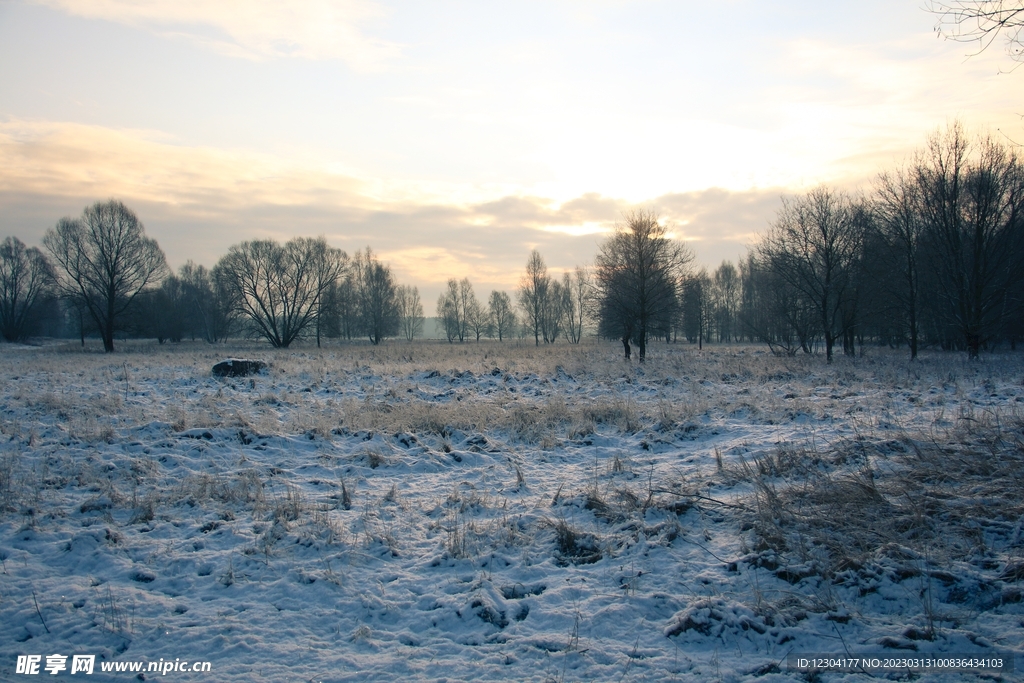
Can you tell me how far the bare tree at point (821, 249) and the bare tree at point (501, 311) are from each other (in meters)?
72.2

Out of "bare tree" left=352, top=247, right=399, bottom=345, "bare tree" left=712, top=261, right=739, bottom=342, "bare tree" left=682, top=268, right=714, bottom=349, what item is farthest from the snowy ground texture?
"bare tree" left=712, top=261, right=739, bottom=342

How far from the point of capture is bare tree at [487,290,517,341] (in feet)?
325

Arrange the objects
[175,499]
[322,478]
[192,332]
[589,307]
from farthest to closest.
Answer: [192,332], [589,307], [322,478], [175,499]

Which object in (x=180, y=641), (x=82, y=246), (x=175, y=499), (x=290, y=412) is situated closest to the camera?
(x=180, y=641)

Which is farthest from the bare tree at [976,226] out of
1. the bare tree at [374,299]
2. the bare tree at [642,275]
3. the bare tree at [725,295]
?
the bare tree at [725,295]

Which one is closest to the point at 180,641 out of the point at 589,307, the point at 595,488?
the point at 595,488

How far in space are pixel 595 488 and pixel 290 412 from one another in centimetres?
843

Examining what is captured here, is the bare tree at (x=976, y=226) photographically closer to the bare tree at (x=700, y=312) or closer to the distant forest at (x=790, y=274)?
the distant forest at (x=790, y=274)

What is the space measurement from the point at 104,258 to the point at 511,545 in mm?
50044

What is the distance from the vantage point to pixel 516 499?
684 centimetres

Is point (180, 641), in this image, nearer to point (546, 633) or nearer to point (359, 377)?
point (546, 633)

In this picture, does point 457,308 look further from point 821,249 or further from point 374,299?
point 821,249

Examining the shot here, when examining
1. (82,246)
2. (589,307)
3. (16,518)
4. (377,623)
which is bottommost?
(377,623)

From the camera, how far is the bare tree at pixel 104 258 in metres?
40.8
